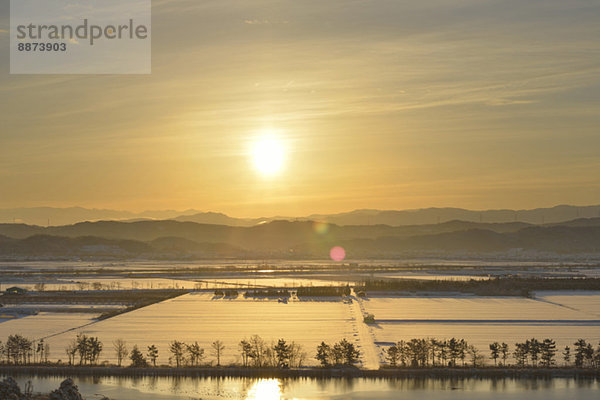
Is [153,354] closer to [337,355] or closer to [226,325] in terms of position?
[337,355]

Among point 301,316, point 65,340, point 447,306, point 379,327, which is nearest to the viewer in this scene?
point 65,340

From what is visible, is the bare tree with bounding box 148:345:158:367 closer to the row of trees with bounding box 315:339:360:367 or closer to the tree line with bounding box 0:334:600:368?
the tree line with bounding box 0:334:600:368

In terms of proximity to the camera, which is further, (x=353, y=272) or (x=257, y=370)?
(x=353, y=272)

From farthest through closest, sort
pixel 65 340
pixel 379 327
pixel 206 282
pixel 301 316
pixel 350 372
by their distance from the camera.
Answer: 1. pixel 206 282
2. pixel 301 316
3. pixel 379 327
4. pixel 65 340
5. pixel 350 372

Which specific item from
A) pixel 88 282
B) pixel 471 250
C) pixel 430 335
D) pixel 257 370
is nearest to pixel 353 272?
pixel 88 282

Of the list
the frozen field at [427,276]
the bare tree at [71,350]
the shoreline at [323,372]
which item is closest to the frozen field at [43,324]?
the bare tree at [71,350]

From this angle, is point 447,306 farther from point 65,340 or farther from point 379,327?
point 65,340

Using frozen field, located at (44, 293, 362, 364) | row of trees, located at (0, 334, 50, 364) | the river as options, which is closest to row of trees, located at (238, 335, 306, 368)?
frozen field, located at (44, 293, 362, 364)
